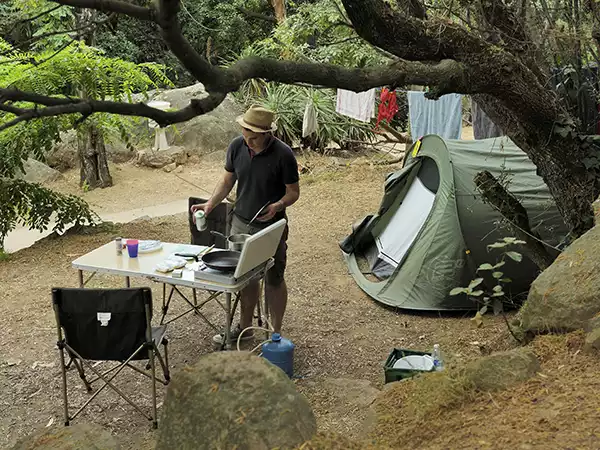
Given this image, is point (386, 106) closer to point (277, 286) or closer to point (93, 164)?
point (93, 164)

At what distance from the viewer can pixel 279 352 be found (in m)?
4.09

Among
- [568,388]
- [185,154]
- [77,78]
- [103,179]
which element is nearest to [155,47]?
[185,154]

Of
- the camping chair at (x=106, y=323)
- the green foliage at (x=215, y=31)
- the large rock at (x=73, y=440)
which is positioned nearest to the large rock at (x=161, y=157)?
the green foliage at (x=215, y=31)

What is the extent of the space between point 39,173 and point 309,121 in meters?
5.55

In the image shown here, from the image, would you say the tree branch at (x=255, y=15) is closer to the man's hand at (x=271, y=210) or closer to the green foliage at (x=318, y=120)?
the green foliage at (x=318, y=120)

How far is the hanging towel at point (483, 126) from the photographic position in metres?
8.48

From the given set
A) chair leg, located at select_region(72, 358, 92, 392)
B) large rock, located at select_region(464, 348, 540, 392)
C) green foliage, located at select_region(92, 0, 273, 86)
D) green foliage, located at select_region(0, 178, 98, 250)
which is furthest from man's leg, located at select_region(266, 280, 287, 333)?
green foliage, located at select_region(92, 0, 273, 86)

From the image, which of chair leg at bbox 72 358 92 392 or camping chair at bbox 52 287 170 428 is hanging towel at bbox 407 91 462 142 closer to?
chair leg at bbox 72 358 92 392

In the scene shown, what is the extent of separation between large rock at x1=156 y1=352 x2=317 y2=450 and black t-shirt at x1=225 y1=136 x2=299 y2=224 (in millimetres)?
2074

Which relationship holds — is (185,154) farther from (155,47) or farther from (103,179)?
(155,47)

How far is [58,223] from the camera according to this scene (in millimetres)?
7871

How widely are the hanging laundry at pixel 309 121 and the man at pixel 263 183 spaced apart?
27.3 ft

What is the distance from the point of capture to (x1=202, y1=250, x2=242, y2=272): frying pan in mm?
4109

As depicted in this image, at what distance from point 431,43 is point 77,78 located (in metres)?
5.19
